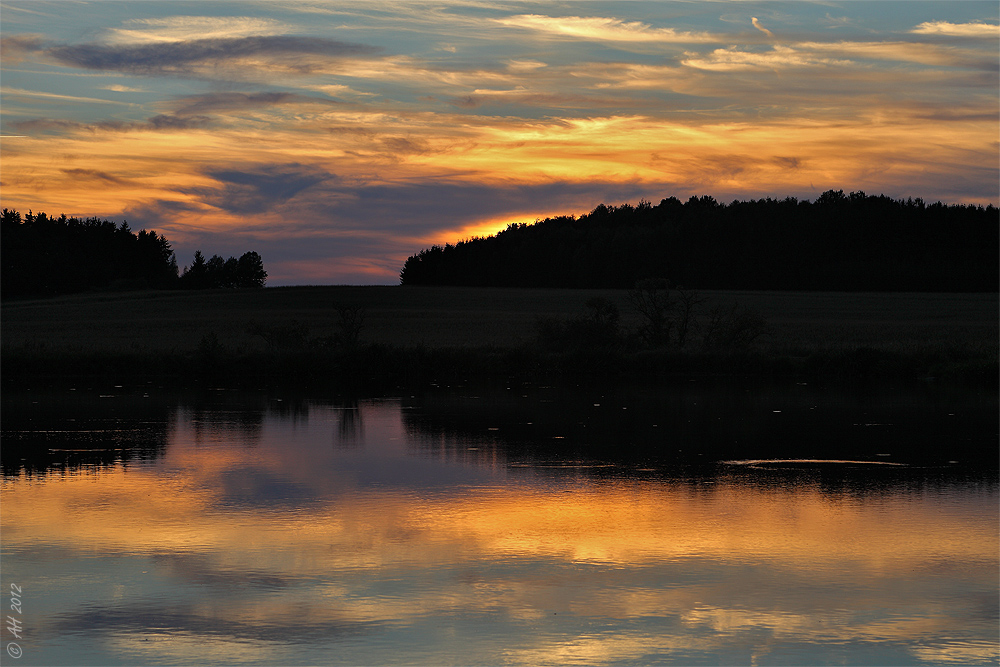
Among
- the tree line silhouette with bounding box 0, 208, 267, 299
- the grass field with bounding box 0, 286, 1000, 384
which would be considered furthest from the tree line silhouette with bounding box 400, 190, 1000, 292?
the tree line silhouette with bounding box 0, 208, 267, 299

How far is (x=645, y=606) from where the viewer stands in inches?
316

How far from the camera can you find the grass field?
41656 millimetres

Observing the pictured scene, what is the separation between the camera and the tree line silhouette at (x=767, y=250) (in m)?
82.3

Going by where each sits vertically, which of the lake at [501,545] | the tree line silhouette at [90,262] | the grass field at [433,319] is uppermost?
the tree line silhouette at [90,262]

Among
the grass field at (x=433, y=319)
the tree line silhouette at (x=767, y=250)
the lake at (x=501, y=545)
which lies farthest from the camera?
the tree line silhouette at (x=767, y=250)

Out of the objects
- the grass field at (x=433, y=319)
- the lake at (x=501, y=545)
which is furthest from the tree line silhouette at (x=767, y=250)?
the lake at (x=501, y=545)

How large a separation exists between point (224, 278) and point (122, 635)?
354ft

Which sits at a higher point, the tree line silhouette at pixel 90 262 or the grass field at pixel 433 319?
the tree line silhouette at pixel 90 262

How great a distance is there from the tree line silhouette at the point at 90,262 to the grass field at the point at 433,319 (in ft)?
28.4

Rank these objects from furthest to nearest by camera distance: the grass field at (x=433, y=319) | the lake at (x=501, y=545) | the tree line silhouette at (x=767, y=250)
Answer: the tree line silhouette at (x=767, y=250)
the grass field at (x=433, y=319)
the lake at (x=501, y=545)

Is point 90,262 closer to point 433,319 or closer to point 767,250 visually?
point 433,319

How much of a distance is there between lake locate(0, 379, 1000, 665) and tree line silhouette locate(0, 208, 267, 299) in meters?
74.9

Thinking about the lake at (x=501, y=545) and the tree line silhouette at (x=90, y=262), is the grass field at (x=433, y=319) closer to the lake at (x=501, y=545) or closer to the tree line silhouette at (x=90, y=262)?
the tree line silhouette at (x=90, y=262)

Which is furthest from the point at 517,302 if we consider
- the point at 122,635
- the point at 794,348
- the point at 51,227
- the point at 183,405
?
the point at 122,635
